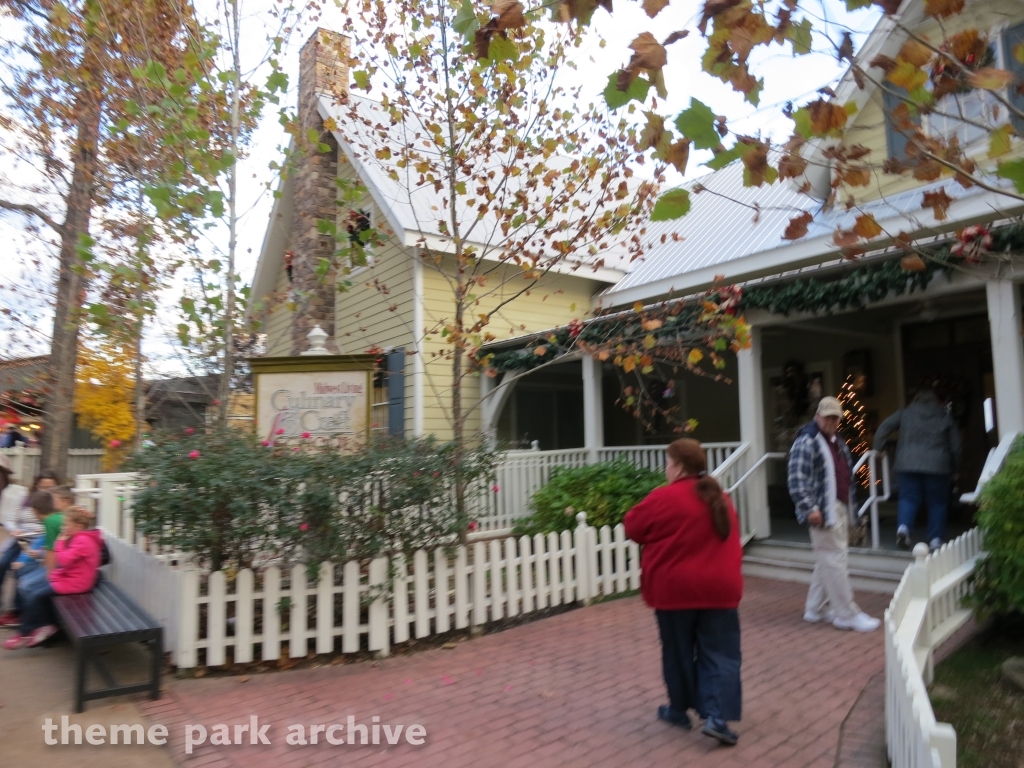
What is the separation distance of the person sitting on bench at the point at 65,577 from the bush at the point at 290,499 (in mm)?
632

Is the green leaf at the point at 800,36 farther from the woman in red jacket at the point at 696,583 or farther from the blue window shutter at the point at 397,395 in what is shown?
the blue window shutter at the point at 397,395

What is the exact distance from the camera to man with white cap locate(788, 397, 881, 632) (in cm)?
586

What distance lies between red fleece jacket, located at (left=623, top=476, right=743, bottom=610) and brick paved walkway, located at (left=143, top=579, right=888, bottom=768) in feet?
2.53

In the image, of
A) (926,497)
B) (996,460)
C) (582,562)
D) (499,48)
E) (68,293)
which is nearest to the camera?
(499,48)

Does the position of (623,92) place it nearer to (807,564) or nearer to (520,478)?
(807,564)

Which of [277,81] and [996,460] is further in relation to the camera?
[277,81]

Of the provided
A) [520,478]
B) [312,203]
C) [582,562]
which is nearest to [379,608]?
[582,562]

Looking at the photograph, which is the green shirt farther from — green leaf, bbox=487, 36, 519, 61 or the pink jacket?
green leaf, bbox=487, 36, 519, 61

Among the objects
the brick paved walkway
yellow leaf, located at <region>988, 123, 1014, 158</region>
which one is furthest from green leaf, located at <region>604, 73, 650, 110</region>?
the brick paved walkway

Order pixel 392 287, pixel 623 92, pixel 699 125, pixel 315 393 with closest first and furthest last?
pixel 699 125 < pixel 623 92 < pixel 315 393 < pixel 392 287

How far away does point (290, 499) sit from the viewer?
5379 millimetres

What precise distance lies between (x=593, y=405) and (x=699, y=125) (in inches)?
307

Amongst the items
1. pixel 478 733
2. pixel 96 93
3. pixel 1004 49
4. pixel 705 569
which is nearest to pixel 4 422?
pixel 96 93

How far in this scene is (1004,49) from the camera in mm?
8547
